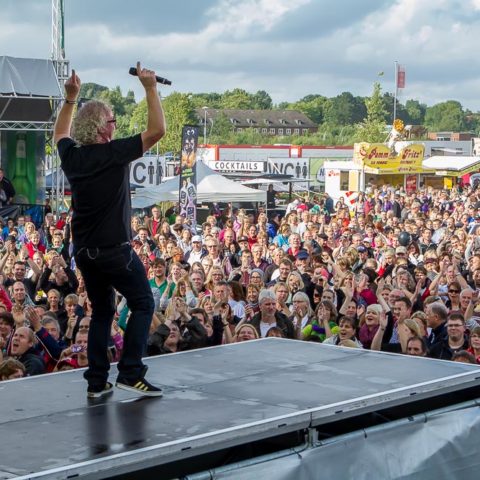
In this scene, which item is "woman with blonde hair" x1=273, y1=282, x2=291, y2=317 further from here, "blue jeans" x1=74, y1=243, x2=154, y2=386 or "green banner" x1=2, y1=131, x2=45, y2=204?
"green banner" x1=2, y1=131, x2=45, y2=204

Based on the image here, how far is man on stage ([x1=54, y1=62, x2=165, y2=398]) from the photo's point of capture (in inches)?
189

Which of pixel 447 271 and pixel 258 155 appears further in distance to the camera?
pixel 258 155

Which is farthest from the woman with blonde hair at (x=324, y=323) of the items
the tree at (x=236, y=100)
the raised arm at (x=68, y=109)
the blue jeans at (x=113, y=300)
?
→ the tree at (x=236, y=100)

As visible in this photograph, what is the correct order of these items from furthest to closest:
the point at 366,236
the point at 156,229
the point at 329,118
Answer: the point at 329,118
the point at 156,229
the point at 366,236

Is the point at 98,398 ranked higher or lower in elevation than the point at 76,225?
lower

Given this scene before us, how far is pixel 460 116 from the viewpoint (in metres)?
189

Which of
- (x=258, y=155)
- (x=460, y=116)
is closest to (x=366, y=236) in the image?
(x=258, y=155)

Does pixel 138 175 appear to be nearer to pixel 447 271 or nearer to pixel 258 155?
pixel 447 271

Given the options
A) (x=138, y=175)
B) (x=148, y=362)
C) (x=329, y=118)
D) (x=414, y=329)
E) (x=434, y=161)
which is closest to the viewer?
(x=148, y=362)

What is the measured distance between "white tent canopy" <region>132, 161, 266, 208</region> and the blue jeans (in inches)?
697

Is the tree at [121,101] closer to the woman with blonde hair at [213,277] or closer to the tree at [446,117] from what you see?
the tree at [446,117]

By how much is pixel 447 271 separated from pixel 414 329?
3.62 metres

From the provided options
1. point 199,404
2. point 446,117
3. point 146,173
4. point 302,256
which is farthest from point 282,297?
point 446,117

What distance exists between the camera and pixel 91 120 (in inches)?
193
